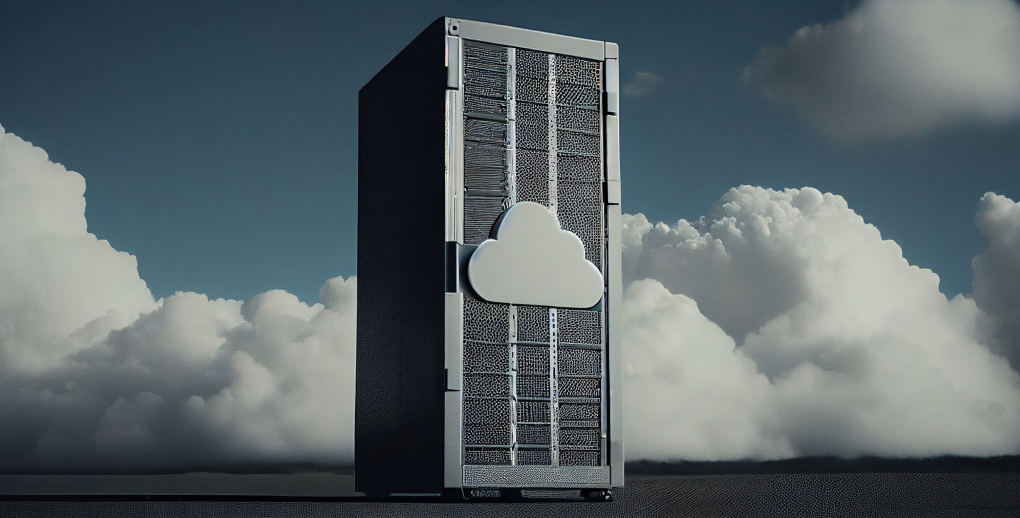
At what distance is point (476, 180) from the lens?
3299 mm

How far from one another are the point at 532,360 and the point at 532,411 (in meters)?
0.17

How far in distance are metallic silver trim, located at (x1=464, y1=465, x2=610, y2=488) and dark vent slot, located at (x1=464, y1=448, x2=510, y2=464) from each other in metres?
0.02

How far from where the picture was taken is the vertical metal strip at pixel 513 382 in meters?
3.24

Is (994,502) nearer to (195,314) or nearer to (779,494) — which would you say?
(779,494)

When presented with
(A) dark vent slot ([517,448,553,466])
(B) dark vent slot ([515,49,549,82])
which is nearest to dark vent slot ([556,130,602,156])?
(B) dark vent slot ([515,49,549,82])

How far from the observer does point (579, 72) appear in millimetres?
3545

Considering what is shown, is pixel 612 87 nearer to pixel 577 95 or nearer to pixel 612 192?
pixel 577 95

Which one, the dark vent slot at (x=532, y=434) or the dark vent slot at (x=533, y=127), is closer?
the dark vent slot at (x=532, y=434)

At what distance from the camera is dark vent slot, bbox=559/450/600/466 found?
3.31 m

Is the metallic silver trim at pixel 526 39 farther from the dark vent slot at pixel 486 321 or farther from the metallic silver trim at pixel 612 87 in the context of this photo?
the dark vent slot at pixel 486 321

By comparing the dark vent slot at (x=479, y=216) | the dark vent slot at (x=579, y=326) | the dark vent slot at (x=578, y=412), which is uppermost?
the dark vent slot at (x=479, y=216)

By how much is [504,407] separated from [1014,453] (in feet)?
16.0

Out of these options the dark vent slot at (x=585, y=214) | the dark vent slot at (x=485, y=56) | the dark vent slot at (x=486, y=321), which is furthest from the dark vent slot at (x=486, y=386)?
the dark vent slot at (x=485, y=56)

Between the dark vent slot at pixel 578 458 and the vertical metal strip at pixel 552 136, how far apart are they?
837 millimetres
